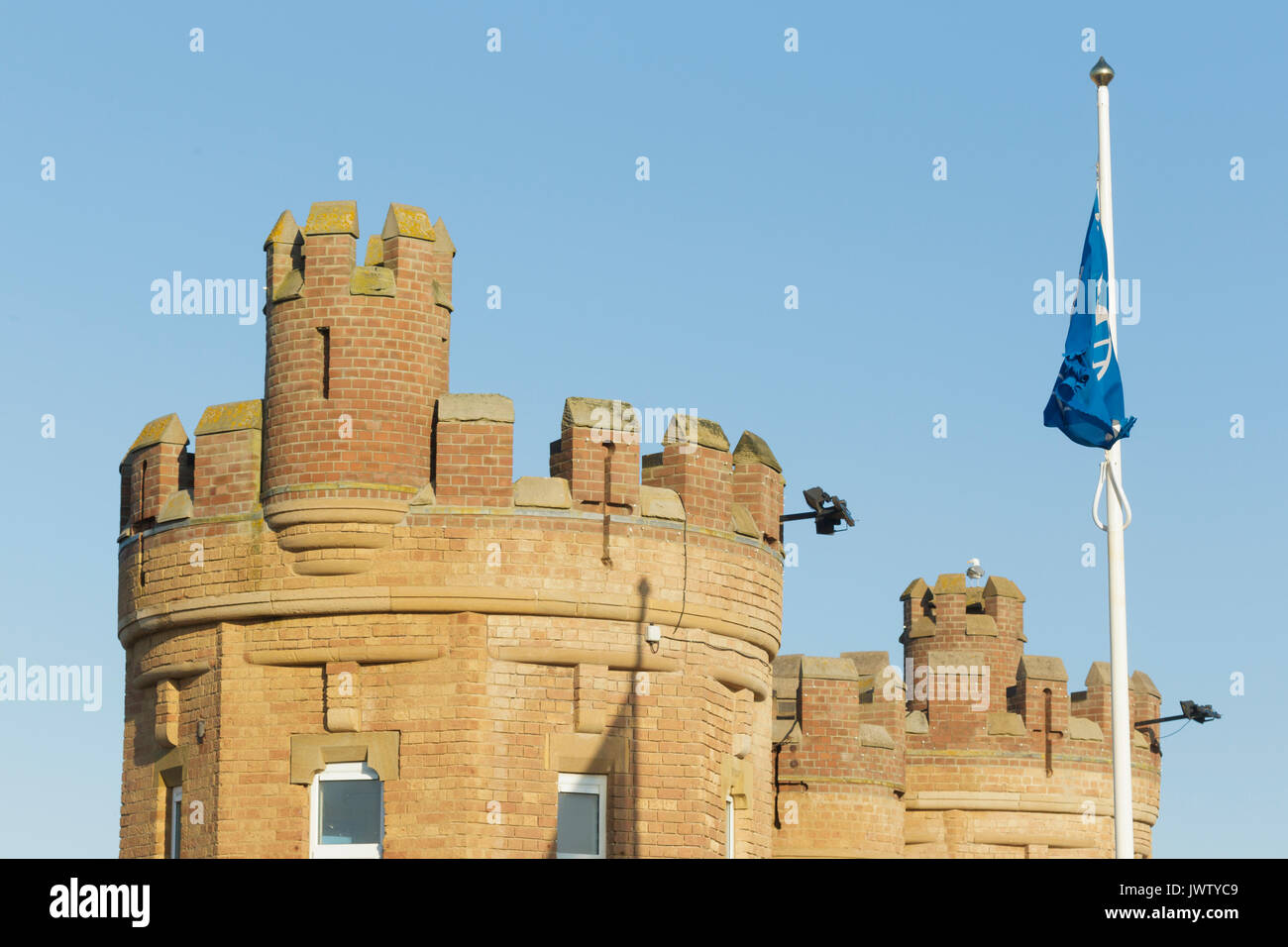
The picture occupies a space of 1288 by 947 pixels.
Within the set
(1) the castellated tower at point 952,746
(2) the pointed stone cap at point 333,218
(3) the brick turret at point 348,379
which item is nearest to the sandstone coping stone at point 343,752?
(3) the brick turret at point 348,379

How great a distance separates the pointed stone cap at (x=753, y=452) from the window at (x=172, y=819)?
662cm

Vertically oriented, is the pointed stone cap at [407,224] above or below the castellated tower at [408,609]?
above

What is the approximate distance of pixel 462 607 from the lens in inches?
751

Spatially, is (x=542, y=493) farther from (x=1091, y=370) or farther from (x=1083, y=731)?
(x=1083, y=731)

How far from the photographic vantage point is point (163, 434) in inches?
810

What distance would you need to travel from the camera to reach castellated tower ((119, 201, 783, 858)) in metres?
19.0

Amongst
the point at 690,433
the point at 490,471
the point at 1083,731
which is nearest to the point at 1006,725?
the point at 1083,731

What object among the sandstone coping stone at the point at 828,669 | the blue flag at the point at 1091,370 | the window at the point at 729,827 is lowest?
the window at the point at 729,827

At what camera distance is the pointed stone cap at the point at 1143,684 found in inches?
1288

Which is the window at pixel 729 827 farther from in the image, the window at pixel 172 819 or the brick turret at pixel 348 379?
the window at pixel 172 819

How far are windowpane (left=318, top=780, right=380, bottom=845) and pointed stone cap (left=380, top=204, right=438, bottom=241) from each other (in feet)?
17.3

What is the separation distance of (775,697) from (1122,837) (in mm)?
11072
